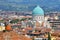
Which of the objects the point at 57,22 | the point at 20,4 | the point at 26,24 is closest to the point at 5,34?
the point at 26,24

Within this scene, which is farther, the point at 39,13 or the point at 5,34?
the point at 39,13

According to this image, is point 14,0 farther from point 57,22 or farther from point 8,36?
point 8,36

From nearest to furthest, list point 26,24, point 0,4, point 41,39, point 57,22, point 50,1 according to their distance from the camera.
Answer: point 41,39 → point 26,24 → point 57,22 → point 0,4 → point 50,1

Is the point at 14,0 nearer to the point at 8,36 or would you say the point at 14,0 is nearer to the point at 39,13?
the point at 39,13

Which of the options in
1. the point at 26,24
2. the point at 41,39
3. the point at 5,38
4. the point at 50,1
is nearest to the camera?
the point at 5,38

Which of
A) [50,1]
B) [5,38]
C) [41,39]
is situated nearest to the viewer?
[5,38]

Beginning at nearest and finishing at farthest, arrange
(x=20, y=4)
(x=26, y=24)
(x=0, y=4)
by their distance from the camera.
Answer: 1. (x=26, y=24)
2. (x=0, y=4)
3. (x=20, y=4)

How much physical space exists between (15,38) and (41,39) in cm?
951

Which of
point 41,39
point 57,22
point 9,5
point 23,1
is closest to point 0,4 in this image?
point 9,5

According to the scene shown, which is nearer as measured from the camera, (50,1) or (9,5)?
(9,5)

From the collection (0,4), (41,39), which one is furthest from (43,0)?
(41,39)

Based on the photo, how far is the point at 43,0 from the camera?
155625 millimetres

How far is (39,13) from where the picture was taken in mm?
56531

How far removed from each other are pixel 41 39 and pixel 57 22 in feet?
88.1
